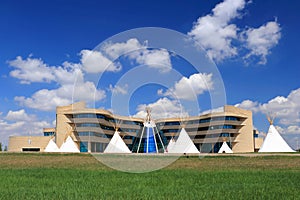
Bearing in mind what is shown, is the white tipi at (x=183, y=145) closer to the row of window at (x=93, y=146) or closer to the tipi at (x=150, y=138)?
the tipi at (x=150, y=138)

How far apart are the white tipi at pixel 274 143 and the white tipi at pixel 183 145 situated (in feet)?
38.7

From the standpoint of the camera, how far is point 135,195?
10.1 m

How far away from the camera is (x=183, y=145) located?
184 ft

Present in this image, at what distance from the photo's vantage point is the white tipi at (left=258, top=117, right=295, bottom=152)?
52.9 metres

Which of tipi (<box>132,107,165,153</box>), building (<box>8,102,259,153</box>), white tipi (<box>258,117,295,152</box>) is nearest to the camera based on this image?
white tipi (<box>258,117,295,152</box>)

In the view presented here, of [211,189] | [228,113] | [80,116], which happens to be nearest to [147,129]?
[80,116]

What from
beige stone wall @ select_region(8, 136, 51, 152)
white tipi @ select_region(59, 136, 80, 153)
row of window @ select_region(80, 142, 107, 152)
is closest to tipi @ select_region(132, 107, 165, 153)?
white tipi @ select_region(59, 136, 80, 153)

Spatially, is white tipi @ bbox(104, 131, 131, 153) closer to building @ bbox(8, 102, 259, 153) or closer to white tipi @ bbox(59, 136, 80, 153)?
white tipi @ bbox(59, 136, 80, 153)

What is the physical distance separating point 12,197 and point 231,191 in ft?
22.0

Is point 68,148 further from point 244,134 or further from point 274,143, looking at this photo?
point 244,134

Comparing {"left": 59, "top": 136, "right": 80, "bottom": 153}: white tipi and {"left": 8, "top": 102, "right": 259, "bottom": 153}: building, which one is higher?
{"left": 8, "top": 102, "right": 259, "bottom": 153}: building

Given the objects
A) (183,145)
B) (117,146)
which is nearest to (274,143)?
(183,145)

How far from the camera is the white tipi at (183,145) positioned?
183 feet

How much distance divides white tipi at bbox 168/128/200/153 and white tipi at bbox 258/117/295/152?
464 inches
